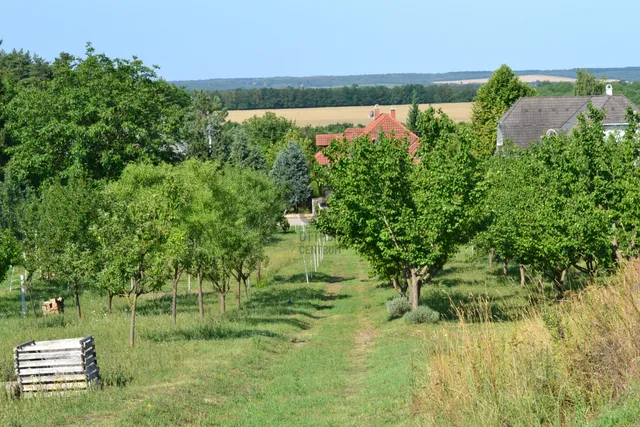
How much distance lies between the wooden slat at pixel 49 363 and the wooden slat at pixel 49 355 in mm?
65

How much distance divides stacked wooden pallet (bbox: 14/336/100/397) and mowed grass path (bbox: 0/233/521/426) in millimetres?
592

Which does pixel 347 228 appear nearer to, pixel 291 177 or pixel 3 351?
pixel 3 351

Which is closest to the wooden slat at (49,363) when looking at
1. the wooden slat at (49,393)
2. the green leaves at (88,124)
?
the wooden slat at (49,393)

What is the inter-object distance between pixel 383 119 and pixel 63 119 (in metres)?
51.4

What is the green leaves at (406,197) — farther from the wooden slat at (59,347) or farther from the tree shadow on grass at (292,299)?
the wooden slat at (59,347)

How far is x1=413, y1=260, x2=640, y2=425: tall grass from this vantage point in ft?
37.3

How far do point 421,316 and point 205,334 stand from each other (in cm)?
786

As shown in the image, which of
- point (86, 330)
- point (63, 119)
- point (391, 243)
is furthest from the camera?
point (63, 119)

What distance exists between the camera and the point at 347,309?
37500 mm

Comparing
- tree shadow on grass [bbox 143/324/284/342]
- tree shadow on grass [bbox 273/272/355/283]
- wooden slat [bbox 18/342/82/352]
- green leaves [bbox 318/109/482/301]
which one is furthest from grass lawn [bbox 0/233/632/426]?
Result: tree shadow on grass [bbox 273/272/355/283]

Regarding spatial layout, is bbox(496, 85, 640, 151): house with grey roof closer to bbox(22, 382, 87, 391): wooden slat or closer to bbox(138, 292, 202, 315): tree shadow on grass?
bbox(138, 292, 202, 315): tree shadow on grass

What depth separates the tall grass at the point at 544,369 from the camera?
11.4 meters

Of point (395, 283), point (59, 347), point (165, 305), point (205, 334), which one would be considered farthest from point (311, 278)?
point (59, 347)

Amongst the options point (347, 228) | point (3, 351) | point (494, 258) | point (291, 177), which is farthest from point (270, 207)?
point (291, 177)
